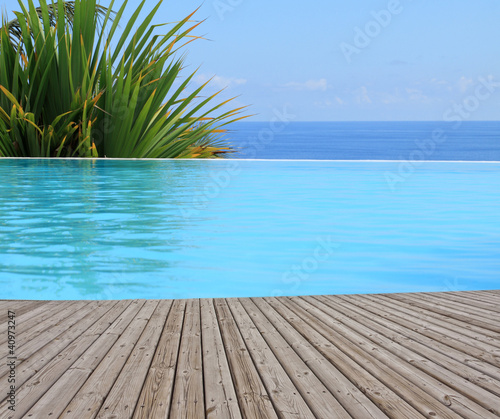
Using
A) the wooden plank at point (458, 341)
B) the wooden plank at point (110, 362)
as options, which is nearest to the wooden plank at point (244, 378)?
the wooden plank at point (110, 362)

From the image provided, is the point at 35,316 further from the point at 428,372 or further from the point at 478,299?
the point at 478,299

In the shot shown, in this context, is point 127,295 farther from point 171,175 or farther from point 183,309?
point 171,175

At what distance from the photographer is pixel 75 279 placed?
4270 mm

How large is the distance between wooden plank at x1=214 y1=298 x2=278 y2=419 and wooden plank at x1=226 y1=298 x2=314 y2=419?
0.02m

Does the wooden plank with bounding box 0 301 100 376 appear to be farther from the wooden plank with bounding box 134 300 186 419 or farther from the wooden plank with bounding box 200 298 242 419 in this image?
the wooden plank with bounding box 200 298 242 419

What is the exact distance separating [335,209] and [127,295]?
3.10 meters

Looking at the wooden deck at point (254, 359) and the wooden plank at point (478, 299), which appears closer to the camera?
the wooden deck at point (254, 359)

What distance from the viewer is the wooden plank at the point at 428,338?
2.20 meters

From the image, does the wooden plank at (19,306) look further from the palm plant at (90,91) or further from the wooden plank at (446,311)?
the palm plant at (90,91)

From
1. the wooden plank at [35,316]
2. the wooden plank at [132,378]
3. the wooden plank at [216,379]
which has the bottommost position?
the wooden plank at [35,316]

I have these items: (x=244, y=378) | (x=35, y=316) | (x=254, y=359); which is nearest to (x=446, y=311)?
(x=254, y=359)

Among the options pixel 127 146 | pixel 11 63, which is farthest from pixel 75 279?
pixel 11 63

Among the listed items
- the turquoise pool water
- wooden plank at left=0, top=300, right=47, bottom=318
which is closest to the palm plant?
the turquoise pool water

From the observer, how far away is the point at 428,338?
2600 millimetres
